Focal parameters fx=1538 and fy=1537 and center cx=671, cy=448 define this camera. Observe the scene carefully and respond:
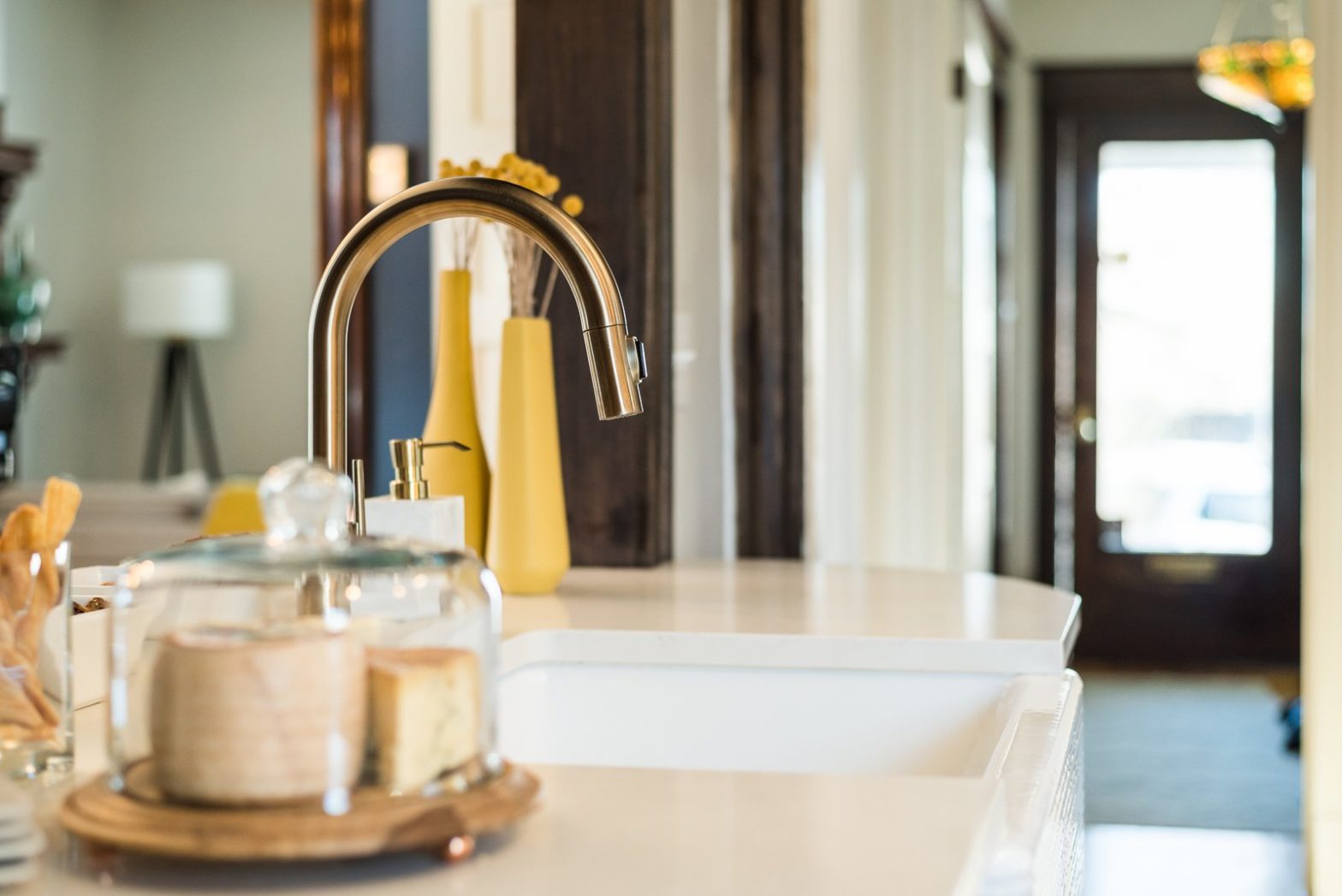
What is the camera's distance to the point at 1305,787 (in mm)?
3031

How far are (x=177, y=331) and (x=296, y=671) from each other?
3900 millimetres

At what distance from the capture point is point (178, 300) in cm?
435

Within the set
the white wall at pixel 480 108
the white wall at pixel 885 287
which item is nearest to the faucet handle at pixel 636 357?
the white wall at pixel 480 108

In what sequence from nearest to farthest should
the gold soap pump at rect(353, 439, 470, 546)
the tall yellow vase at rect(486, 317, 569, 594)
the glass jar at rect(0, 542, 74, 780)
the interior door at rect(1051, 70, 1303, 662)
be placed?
the glass jar at rect(0, 542, 74, 780), the gold soap pump at rect(353, 439, 470, 546), the tall yellow vase at rect(486, 317, 569, 594), the interior door at rect(1051, 70, 1303, 662)

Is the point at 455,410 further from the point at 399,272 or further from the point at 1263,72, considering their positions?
the point at 1263,72

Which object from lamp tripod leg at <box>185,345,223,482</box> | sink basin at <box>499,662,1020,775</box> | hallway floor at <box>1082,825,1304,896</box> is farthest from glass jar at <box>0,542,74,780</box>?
lamp tripod leg at <box>185,345,223,482</box>

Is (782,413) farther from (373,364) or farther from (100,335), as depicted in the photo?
(100,335)

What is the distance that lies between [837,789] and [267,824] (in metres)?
0.30

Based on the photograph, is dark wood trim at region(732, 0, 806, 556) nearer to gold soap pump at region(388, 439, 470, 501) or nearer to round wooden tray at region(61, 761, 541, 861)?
gold soap pump at region(388, 439, 470, 501)

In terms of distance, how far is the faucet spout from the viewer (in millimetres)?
974

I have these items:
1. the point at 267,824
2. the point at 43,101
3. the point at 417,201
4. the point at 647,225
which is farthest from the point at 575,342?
the point at 43,101

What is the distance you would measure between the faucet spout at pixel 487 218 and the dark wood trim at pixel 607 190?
96 cm

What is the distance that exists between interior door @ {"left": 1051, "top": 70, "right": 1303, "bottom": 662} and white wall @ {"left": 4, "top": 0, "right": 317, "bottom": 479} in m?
3.28

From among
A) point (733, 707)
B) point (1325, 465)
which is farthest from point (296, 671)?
point (1325, 465)
